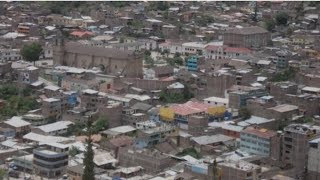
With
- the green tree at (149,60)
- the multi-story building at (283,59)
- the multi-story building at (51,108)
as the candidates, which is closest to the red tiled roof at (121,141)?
the multi-story building at (51,108)

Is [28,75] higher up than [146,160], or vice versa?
[28,75]

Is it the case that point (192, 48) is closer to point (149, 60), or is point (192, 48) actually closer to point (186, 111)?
point (149, 60)

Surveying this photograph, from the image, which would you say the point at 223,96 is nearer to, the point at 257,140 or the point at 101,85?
the point at 101,85

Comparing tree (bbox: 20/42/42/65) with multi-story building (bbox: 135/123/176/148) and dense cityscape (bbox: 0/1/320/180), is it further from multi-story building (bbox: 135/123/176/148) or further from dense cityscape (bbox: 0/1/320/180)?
multi-story building (bbox: 135/123/176/148)

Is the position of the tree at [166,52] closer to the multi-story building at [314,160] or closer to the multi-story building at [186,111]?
the multi-story building at [186,111]

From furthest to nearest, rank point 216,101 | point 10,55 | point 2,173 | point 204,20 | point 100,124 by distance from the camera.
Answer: point 204,20 < point 10,55 < point 216,101 < point 100,124 < point 2,173

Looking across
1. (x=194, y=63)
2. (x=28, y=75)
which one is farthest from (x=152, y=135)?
(x=194, y=63)

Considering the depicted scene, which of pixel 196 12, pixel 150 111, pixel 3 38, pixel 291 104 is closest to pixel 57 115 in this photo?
pixel 150 111
